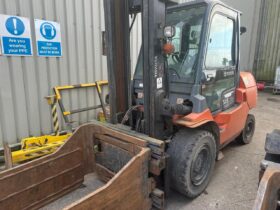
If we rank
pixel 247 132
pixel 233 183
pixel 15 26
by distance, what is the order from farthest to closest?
pixel 247 132, pixel 15 26, pixel 233 183

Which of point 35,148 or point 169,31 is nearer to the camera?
point 169,31

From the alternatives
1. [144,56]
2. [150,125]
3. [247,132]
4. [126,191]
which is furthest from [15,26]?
[247,132]

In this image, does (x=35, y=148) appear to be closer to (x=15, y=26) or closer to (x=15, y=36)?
(x=15, y=36)

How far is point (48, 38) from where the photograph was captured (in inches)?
157

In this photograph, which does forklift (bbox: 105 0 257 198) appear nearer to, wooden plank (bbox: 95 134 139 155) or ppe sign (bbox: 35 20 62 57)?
wooden plank (bbox: 95 134 139 155)

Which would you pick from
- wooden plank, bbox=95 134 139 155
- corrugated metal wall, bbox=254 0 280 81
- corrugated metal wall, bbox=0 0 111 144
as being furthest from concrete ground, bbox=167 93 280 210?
corrugated metal wall, bbox=254 0 280 81

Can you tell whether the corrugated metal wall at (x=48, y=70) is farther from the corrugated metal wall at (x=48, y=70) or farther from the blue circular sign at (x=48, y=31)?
the blue circular sign at (x=48, y=31)

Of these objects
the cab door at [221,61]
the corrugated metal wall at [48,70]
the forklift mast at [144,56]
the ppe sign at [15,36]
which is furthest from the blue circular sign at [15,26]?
the cab door at [221,61]

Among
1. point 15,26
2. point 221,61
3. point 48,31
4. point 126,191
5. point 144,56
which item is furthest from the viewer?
point 48,31

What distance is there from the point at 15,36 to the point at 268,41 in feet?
36.7

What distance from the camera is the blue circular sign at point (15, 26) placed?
352 centimetres

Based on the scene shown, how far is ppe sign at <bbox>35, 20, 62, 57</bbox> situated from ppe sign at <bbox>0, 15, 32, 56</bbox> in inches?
6.4

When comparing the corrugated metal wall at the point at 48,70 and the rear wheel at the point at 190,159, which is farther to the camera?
the corrugated metal wall at the point at 48,70

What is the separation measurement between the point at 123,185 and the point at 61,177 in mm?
1059
